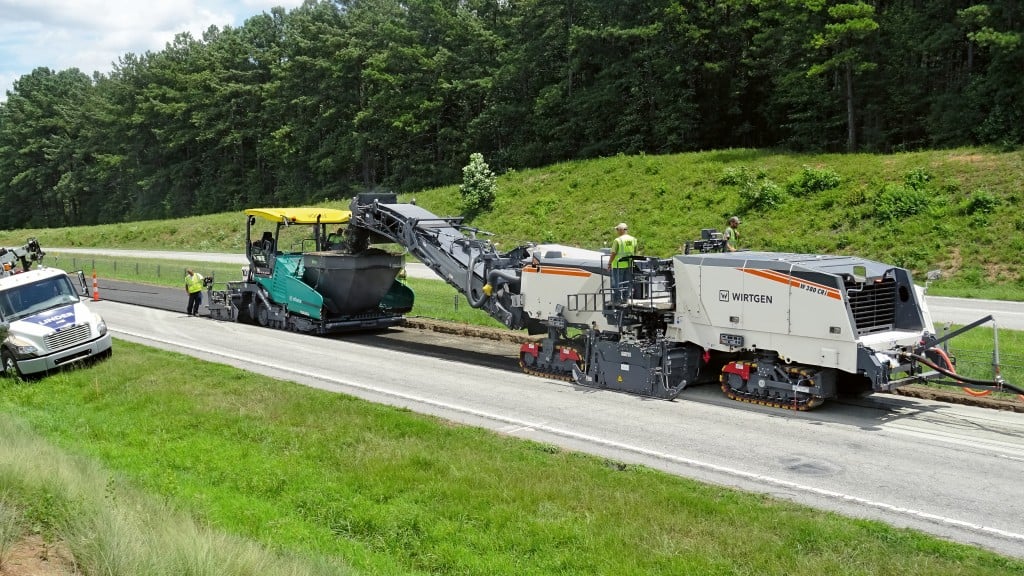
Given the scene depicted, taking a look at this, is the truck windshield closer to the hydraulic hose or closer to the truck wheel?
the truck wheel

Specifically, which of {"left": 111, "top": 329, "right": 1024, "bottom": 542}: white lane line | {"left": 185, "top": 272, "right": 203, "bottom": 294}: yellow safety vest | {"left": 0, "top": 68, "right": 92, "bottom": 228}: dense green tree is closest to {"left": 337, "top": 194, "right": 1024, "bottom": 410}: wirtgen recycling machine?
{"left": 111, "top": 329, "right": 1024, "bottom": 542}: white lane line

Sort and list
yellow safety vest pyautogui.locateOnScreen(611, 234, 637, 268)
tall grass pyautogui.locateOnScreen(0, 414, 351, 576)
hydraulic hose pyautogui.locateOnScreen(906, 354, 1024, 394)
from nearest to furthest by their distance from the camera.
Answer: tall grass pyautogui.locateOnScreen(0, 414, 351, 576) < hydraulic hose pyautogui.locateOnScreen(906, 354, 1024, 394) < yellow safety vest pyautogui.locateOnScreen(611, 234, 637, 268)

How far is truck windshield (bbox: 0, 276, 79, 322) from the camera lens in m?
17.0

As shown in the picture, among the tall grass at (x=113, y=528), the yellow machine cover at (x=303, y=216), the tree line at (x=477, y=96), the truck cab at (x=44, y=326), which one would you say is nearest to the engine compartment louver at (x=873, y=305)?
the tall grass at (x=113, y=528)

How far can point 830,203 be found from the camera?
3291cm

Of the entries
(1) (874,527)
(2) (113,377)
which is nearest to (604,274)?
(1) (874,527)

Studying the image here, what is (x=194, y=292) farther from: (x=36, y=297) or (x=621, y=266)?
(x=621, y=266)

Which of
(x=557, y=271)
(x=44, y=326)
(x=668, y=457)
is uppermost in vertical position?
(x=557, y=271)

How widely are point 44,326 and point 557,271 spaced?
406 inches

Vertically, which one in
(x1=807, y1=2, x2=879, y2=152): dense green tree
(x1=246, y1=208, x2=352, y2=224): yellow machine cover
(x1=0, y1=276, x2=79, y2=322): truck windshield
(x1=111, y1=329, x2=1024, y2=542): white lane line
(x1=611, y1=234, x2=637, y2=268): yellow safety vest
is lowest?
(x1=111, y1=329, x2=1024, y2=542): white lane line

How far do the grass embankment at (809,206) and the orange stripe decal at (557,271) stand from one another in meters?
10.9

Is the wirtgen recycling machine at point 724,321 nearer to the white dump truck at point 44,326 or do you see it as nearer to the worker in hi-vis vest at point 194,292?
the white dump truck at point 44,326

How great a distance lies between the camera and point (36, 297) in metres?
17.5

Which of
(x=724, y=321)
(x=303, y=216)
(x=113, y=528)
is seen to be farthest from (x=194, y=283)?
(x=113, y=528)
